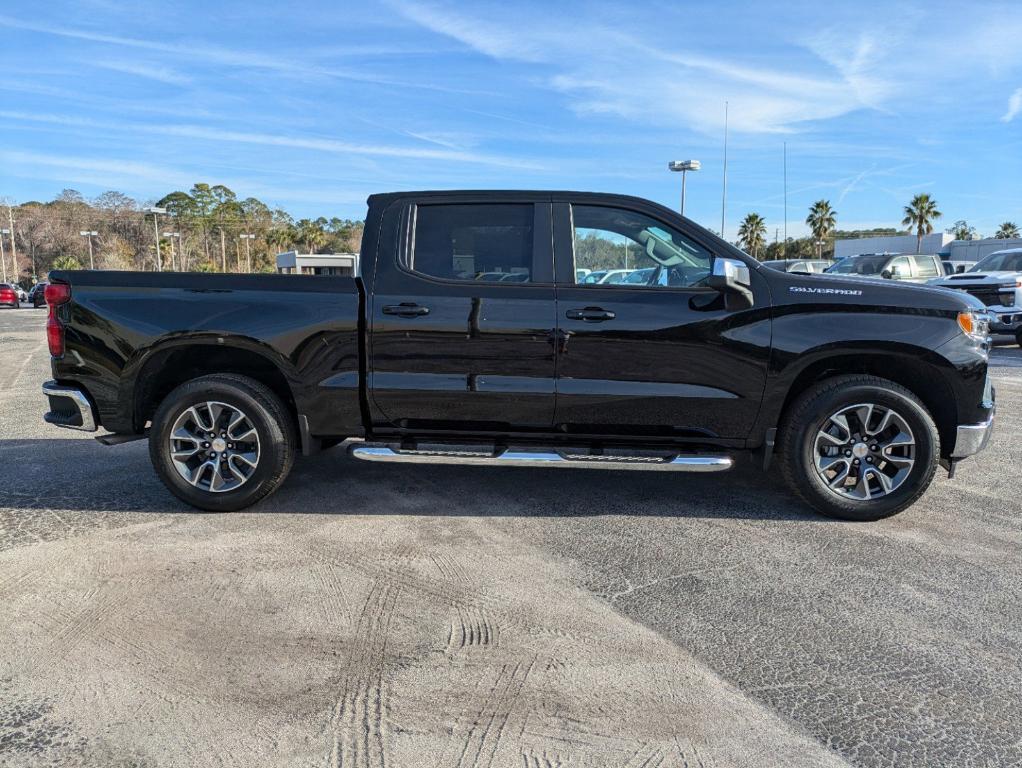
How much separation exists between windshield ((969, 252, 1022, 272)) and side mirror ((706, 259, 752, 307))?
14.5 metres

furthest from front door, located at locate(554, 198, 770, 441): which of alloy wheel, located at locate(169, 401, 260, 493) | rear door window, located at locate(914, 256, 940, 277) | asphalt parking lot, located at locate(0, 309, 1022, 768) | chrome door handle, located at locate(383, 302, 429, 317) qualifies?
rear door window, located at locate(914, 256, 940, 277)

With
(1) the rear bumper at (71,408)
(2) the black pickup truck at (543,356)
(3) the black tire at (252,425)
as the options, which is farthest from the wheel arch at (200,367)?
(1) the rear bumper at (71,408)

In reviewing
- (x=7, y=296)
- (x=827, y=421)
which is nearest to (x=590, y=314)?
(x=827, y=421)

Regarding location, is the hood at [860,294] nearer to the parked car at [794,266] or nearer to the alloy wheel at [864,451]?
the parked car at [794,266]

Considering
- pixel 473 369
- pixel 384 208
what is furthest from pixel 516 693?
pixel 384 208

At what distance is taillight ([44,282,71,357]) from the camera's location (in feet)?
14.5

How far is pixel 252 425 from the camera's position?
448 centimetres

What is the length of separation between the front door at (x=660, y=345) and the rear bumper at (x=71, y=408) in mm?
2942

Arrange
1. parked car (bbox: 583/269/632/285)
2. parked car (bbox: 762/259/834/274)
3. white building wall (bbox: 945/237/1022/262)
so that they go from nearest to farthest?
parked car (bbox: 583/269/632/285) < parked car (bbox: 762/259/834/274) < white building wall (bbox: 945/237/1022/262)

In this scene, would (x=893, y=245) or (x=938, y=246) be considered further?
(x=893, y=245)

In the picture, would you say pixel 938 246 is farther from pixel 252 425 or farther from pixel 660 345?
pixel 252 425

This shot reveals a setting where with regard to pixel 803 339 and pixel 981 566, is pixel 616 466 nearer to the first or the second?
pixel 803 339

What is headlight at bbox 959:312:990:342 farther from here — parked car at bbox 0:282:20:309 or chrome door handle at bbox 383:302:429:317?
parked car at bbox 0:282:20:309

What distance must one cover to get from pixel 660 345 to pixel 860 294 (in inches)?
48.5
